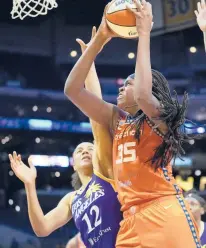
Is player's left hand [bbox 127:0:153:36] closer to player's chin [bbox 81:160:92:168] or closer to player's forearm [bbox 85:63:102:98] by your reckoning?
player's forearm [bbox 85:63:102:98]

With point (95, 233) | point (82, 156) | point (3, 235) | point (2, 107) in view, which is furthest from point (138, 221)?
point (2, 107)

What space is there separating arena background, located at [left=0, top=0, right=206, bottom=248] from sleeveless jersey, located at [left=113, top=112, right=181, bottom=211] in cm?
842

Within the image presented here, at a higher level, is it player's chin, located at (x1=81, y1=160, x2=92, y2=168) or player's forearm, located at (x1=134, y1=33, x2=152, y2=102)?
player's forearm, located at (x1=134, y1=33, x2=152, y2=102)

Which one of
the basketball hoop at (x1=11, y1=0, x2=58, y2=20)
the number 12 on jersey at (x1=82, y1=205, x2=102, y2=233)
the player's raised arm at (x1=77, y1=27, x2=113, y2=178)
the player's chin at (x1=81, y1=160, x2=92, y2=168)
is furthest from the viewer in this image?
the basketball hoop at (x1=11, y1=0, x2=58, y2=20)

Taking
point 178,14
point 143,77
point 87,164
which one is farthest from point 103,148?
point 178,14

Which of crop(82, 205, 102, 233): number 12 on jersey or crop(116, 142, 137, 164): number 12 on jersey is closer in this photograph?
crop(116, 142, 137, 164): number 12 on jersey

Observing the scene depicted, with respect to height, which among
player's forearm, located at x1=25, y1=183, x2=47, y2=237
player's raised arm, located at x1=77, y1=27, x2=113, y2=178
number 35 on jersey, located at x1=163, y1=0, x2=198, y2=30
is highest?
player's raised arm, located at x1=77, y1=27, x2=113, y2=178

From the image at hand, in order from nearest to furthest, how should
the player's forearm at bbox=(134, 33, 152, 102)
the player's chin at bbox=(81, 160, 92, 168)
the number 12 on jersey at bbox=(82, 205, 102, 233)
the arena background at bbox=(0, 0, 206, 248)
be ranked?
the player's forearm at bbox=(134, 33, 152, 102)
the number 12 on jersey at bbox=(82, 205, 102, 233)
the player's chin at bbox=(81, 160, 92, 168)
the arena background at bbox=(0, 0, 206, 248)

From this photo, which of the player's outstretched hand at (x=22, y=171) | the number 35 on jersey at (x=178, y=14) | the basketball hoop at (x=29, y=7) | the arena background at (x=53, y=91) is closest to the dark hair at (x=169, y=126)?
the player's outstretched hand at (x=22, y=171)

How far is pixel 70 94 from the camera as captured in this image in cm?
230

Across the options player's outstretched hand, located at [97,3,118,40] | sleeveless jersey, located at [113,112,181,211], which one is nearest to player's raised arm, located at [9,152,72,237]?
sleeveless jersey, located at [113,112,181,211]

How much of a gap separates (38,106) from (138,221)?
32.0 feet

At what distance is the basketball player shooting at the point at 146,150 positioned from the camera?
6.78ft

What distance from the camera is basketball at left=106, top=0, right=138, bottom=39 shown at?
2.21m
